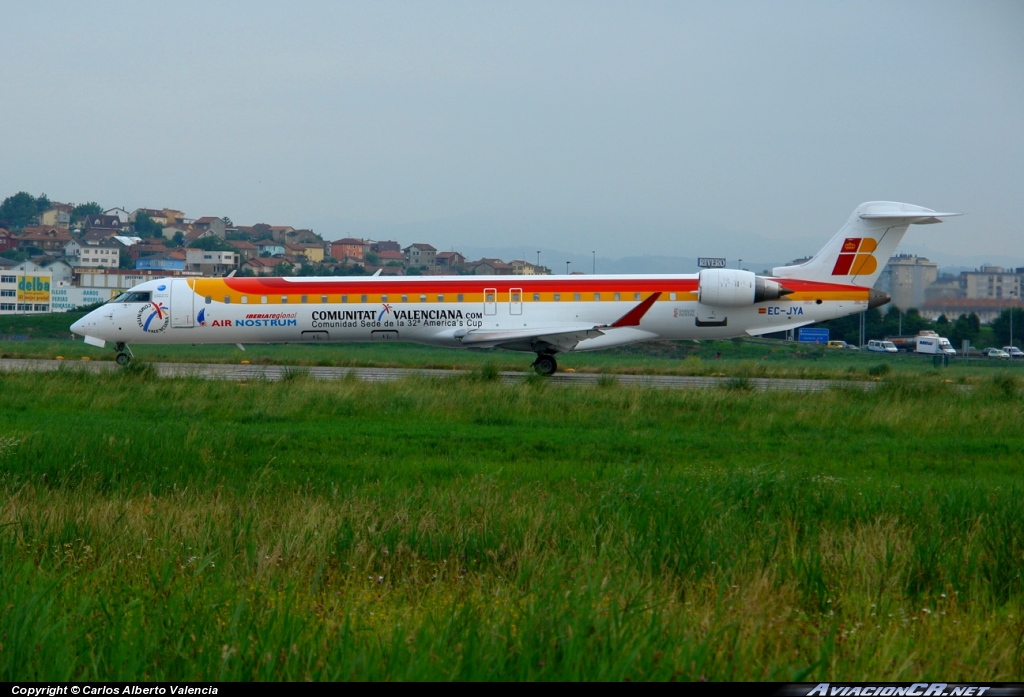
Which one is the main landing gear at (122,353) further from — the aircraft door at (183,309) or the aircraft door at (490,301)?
the aircraft door at (490,301)

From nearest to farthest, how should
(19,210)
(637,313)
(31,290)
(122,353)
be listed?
(637,313)
(122,353)
(31,290)
(19,210)

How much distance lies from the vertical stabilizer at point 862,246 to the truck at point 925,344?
2137 centimetres

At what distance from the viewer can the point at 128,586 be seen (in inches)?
252

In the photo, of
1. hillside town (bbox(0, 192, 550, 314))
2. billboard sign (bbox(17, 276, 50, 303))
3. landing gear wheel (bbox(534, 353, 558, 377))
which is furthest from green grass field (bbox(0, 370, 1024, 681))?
billboard sign (bbox(17, 276, 50, 303))

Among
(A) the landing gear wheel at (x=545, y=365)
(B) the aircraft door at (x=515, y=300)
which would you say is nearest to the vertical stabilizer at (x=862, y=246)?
(A) the landing gear wheel at (x=545, y=365)

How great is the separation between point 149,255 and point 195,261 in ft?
64.4

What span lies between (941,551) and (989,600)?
2.40 ft

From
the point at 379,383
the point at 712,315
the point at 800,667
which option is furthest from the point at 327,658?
the point at 712,315

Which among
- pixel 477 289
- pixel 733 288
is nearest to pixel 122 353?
pixel 477 289

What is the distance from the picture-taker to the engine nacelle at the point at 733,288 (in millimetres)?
27688

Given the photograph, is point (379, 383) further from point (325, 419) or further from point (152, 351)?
point (152, 351)

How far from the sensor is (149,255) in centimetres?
13362

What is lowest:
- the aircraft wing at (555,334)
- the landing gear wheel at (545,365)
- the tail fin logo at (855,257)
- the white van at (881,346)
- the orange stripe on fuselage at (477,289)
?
the white van at (881,346)

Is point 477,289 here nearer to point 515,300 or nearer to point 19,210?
point 515,300
